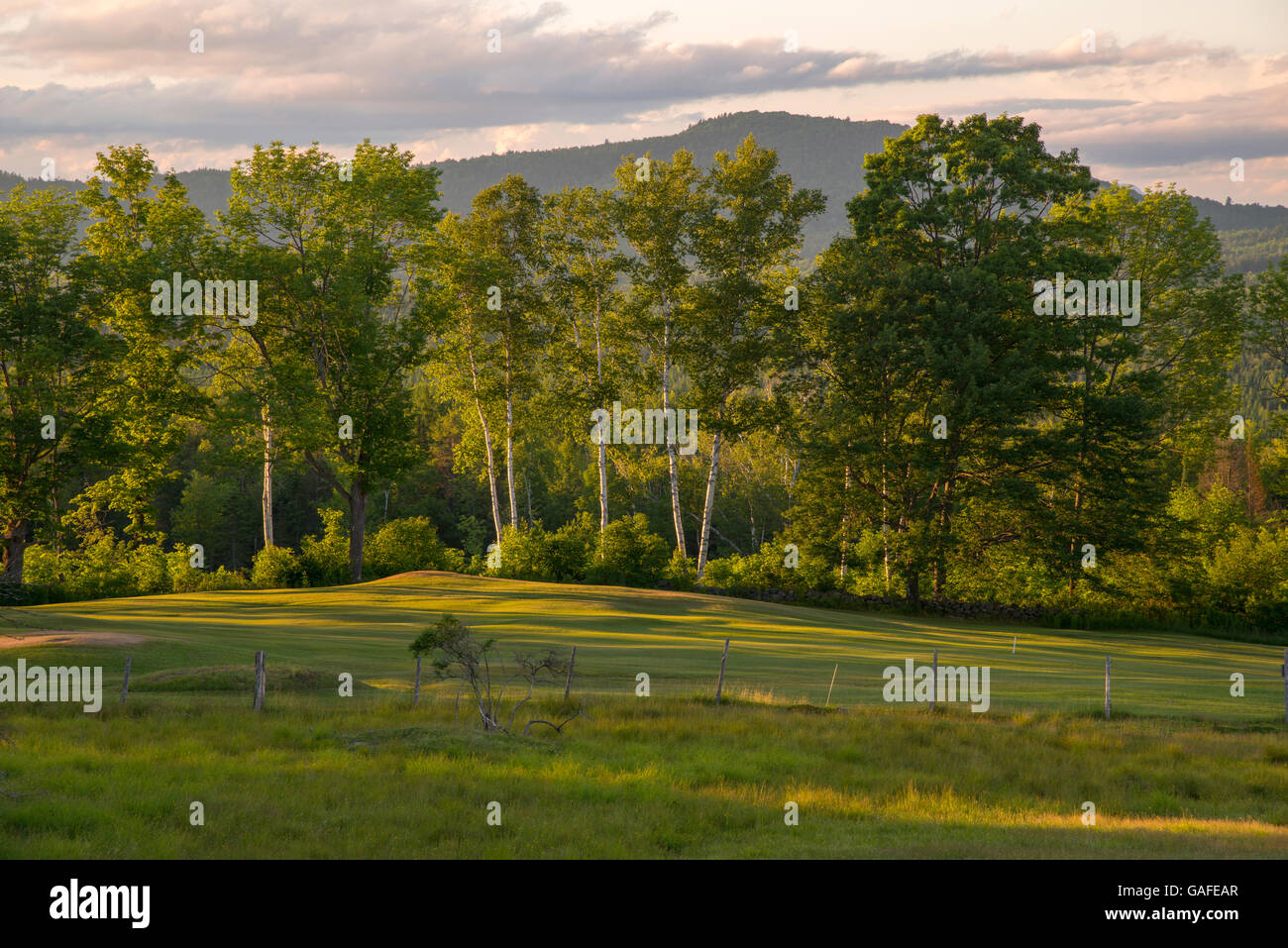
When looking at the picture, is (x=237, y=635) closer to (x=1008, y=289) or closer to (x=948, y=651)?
(x=948, y=651)

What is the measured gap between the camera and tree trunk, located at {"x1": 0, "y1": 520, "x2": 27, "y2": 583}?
150 feet

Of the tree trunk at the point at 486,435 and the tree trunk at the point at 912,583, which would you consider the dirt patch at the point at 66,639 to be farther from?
the tree trunk at the point at 912,583

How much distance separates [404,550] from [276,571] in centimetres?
788

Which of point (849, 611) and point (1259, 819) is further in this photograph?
point (849, 611)

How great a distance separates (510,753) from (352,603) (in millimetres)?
26789

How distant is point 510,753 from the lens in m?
16.8

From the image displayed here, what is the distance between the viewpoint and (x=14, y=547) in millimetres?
46375

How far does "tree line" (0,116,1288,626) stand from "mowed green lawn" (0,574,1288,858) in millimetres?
18468

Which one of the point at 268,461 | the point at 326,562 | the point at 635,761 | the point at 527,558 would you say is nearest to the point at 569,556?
the point at 527,558
